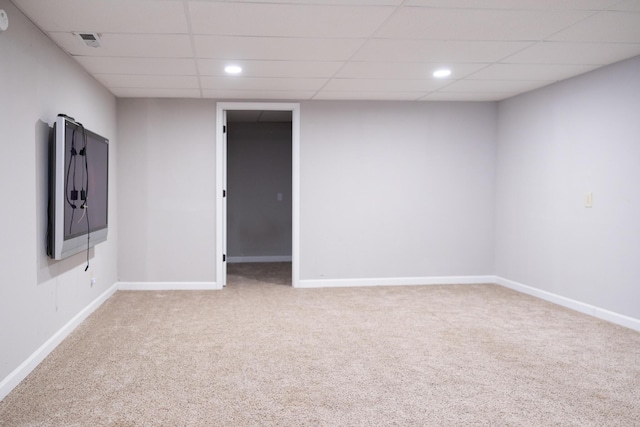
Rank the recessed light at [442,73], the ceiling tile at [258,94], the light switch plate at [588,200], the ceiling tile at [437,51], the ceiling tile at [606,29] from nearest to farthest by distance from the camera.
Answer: the ceiling tile at [606,29] → the ceiling tile at [437,51] → the recessed light at [442,73] → the light switch plate at [588,200] → the ceiling tile at [258,94]

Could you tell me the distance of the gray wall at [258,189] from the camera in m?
7.82

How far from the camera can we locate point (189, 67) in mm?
4004

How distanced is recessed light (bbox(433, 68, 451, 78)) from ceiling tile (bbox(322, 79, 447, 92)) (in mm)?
182

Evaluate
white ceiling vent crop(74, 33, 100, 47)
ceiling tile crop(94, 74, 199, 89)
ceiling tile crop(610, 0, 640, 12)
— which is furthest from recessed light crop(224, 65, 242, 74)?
ceiling tile crop(610, 0, 640, 12)

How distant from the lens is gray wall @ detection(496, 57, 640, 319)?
3.91 metres

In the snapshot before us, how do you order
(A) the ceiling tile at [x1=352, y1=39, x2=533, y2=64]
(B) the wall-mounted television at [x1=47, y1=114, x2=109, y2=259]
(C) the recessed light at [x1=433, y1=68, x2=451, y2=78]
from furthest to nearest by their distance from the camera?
1. (C) the recessed light at [x1=433, y1=68, x2=451, y2=78]
2. (A) the ceiling tile at [x1=352, y1=39, x2=533, y2=64]
3. (B) the wall-mounted television at [x1=47, y1=114, x2=109, y2=259]

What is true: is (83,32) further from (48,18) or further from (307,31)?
(307,31)

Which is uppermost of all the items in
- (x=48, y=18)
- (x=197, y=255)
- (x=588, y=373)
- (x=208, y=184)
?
(x=48, y=18)

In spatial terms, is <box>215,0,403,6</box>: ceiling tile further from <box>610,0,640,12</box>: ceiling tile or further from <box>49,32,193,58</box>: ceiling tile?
<box>610,0,640,12</box>: ceiling tile

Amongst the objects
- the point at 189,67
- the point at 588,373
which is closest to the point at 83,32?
the point at 189,67

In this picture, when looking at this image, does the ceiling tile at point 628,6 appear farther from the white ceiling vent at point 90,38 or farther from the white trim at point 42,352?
the white trim at point 42,352

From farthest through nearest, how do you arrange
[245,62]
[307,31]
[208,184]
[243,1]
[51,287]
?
[208,184] → [245,62] → [51,287] → [307,31] → [243,1]

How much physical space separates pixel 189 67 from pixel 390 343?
2.71 meters

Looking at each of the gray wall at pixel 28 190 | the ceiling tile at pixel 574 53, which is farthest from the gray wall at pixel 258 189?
→ the ceiling tile at pixel 574 53
